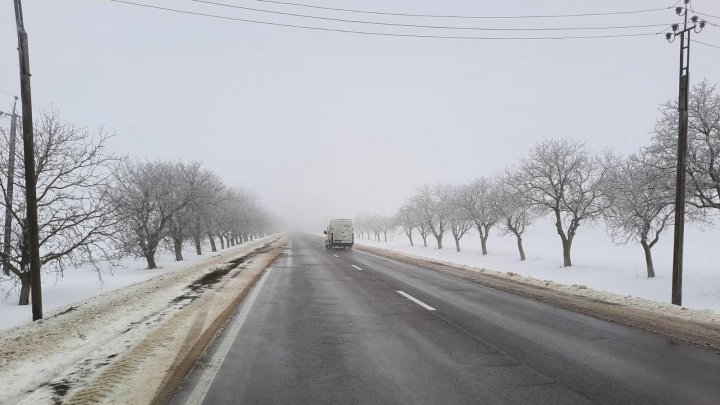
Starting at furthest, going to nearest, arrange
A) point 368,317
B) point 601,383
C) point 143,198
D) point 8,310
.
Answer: point 143,198 < point 8,310 < point 368,317 < point 601,383

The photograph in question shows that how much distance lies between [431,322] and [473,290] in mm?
4579

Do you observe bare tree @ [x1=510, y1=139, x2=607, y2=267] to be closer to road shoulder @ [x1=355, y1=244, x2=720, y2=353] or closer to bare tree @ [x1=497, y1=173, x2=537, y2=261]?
bare tree @ [x1=497, y1=173, x2=537, y2=261]

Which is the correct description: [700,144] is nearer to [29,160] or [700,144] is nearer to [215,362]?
[215,362]

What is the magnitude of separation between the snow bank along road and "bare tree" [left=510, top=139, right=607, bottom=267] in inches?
938

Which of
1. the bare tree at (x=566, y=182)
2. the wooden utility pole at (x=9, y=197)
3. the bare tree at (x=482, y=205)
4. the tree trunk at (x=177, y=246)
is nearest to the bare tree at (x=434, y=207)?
the bare tree at (x=482, y=205)

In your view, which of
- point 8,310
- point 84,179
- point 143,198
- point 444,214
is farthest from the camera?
point 444,214

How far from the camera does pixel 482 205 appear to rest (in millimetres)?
39812

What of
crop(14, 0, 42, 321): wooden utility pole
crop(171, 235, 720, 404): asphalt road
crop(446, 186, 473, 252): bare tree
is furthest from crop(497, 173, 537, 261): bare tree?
crop(14, 0, 42, 321): wooden utility pole

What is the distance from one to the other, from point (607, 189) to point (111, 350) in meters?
26.3

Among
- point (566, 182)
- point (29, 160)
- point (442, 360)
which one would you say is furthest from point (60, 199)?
point (566, 182)

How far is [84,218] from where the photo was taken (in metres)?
13.4

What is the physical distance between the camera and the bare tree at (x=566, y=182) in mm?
26375

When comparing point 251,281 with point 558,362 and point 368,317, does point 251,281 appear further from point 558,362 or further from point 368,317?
point 558,362

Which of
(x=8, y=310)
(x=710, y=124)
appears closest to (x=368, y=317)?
(x=8, y=310)
